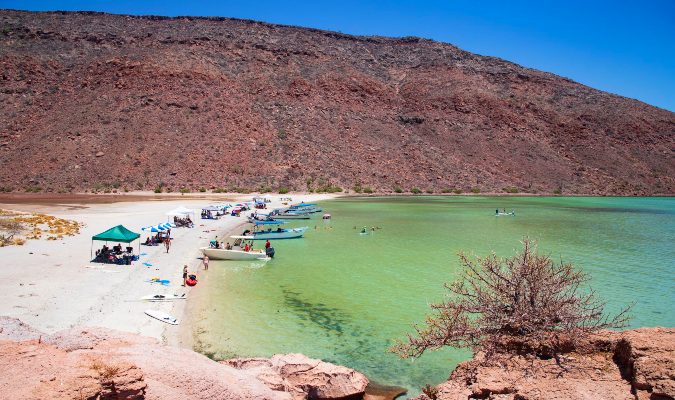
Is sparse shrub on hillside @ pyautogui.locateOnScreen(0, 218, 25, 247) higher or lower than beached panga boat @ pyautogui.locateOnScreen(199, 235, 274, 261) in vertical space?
higher

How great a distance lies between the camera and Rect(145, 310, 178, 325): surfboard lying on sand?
13.6 m

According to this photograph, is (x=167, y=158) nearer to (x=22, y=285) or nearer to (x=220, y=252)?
(x=220, y=252)

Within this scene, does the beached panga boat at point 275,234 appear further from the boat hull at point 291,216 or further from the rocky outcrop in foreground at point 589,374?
the rocky outcrop in foreground at point 589,374

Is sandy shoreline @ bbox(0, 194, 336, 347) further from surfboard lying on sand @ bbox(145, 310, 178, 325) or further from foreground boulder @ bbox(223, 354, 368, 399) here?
foreground boulder @ bbox(223, 354, 368, 399)

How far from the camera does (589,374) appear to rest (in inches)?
227

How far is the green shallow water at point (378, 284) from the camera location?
40.2 ft

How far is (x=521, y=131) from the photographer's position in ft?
313

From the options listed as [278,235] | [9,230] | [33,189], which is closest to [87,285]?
[9,230]

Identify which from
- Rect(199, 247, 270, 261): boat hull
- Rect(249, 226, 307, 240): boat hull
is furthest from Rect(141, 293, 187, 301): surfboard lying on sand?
Rect(249, 226, 307, 240): boat hull

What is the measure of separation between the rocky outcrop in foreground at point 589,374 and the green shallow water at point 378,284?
405 centimetres

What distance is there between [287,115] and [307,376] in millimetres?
77922

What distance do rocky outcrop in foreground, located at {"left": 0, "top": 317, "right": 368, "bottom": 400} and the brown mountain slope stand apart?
202 feet

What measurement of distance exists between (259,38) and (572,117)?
209ft

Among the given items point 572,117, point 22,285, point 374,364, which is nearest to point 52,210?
point 22,285
